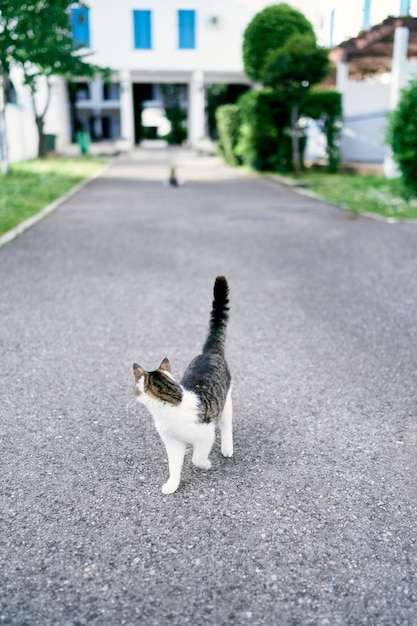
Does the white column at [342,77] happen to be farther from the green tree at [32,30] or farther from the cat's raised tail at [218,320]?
the cat's raised tail at [218,320]

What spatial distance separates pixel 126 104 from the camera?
38.5 metres

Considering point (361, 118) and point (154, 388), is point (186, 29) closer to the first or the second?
point (361, 118)

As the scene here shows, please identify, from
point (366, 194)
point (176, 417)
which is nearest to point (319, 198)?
point (366, 194)

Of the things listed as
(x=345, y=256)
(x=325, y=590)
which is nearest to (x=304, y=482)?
(x=325, y=590)

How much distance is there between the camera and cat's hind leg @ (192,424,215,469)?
2627mm

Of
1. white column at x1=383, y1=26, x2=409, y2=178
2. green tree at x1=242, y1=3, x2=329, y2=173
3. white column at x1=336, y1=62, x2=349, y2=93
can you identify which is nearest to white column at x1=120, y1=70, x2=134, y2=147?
green tree at x1=242, y1=3, x2=329, y2=173

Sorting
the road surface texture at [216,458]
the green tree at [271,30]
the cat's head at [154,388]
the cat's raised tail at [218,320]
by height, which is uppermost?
the green tree at [271,30]

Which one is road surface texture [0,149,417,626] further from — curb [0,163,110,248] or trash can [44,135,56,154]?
trash can [44,135,56,154]

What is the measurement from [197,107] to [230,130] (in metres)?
16.3

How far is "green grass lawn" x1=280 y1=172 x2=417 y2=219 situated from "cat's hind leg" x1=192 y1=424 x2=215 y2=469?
9.22 m

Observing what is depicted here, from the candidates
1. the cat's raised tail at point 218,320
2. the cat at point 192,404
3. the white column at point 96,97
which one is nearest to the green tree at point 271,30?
the cat's raised tail at point 218,320

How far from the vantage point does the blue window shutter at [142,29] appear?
36281 mm

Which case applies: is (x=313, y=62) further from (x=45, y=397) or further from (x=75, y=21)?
(x=75, y=21)

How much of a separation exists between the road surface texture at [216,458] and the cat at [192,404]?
166mm
